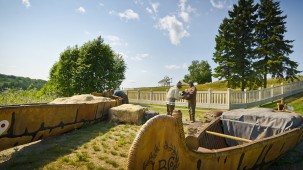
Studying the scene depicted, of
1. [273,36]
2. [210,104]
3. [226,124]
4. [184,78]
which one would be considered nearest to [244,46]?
[273,36]

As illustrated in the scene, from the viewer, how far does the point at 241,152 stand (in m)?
3.03

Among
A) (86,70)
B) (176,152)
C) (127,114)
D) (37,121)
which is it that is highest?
(86,70)

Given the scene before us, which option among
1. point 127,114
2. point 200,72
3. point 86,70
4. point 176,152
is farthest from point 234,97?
point 200,72

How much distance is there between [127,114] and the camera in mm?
9195

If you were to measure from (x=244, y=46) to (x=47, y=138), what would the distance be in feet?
83.8

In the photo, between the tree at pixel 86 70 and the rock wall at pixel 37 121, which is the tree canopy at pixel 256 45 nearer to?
the tree at pixel 86 70

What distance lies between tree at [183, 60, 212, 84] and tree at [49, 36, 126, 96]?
171ft

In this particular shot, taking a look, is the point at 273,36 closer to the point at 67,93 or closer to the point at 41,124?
the point at 67,93

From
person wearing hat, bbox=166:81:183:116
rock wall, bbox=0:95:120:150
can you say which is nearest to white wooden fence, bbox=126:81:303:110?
person wearing hat, bbox=166:81:183:116

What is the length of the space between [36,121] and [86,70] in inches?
679

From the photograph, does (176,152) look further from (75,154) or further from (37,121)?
(37,121)

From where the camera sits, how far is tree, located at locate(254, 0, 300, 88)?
80.7 ft

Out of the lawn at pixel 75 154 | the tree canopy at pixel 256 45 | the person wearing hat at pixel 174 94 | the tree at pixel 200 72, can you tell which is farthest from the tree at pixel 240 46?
the tree at pixel 200 72

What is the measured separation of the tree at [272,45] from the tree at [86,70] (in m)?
18.1
